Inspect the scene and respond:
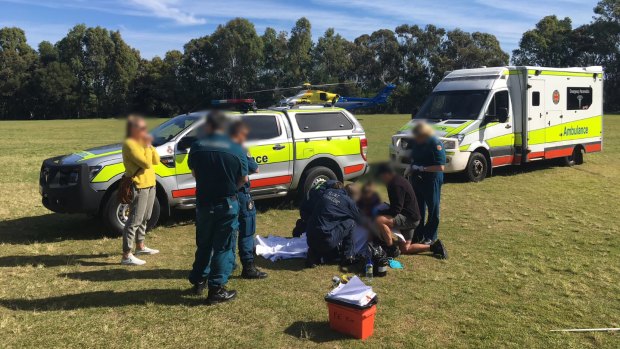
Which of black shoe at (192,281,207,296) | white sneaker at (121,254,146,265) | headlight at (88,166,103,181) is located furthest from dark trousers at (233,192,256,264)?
headlight at (88,166,103,181)

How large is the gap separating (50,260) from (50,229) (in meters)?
1.86

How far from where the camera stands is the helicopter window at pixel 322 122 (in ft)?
29.5

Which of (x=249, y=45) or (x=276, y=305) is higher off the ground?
(x=249, y=45)

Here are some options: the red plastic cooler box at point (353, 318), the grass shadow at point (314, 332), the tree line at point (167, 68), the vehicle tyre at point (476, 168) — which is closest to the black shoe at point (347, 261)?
the grass shadow at point (314, 332)

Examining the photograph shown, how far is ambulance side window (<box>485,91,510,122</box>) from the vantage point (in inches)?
473

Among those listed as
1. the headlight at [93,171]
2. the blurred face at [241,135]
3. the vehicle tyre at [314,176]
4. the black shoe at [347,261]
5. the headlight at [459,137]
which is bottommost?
the black shoe at [347,261]

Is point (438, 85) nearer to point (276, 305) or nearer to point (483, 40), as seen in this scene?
point (483, 40)

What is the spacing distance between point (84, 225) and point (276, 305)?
15.6 ft

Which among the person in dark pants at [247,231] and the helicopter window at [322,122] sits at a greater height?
the helicopter window at [322,122]

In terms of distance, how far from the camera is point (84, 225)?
802 centimetres

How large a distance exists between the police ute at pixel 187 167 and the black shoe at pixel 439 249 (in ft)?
6.68

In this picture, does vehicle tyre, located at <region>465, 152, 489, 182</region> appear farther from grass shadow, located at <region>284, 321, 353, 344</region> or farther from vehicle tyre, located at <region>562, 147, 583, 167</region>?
grass shadow, located at <region>284, 321, 353, 344</region>

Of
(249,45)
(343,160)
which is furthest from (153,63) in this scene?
(343,160)

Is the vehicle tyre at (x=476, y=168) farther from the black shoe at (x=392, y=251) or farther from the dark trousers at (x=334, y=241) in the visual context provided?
the dark trousers at (x=334, y=241)
